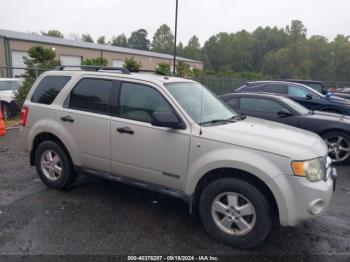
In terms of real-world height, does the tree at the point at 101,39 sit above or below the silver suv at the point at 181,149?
above

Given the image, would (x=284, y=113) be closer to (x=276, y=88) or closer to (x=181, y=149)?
(x=181, y=149)

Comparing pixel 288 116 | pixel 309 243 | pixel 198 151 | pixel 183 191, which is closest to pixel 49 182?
pixel 183 191

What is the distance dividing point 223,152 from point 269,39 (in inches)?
3649

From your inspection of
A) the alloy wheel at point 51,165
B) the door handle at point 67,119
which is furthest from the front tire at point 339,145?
the alloy wheel at point 51,165

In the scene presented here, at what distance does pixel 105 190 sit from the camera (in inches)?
190

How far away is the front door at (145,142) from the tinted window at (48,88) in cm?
112

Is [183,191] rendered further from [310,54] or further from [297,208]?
[310,54]

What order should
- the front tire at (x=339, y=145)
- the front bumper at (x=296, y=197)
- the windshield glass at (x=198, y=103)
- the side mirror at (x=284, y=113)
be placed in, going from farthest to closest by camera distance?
1. the side mirror at (x=284, y=113)
2. the front tire at (x=339, y=145)
3. the windshield glass at (x=198, y=103)
4. the front bumper at (x=296, y=197)

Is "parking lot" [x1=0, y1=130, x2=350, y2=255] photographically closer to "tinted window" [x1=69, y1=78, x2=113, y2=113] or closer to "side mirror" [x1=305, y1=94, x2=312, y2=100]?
"tinted window" [x1=69, y1=78, x2=113, y2=113]

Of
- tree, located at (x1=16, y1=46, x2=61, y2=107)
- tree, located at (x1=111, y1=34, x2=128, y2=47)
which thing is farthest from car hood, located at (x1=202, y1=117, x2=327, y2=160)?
tree, located at (x1=111, y1=34, x2=128, y2=47)

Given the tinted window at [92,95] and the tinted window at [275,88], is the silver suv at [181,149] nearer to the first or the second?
the tinted window at [92,95]

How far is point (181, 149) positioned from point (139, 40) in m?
103

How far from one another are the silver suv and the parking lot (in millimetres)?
301

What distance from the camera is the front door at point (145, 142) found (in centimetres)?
356
